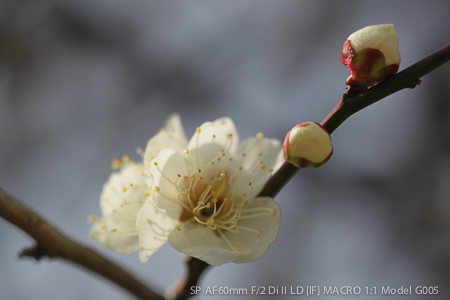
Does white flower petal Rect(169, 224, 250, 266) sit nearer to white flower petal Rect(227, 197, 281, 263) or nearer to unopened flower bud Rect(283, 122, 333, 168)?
white flower petal Rect(227, 197, 281, 263)

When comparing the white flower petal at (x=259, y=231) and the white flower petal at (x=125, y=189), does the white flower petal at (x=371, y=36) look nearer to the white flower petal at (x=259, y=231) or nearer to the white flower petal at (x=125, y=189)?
the white flower petal at (x=259, y=231)

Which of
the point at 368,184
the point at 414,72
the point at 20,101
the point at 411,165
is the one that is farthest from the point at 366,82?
the point at 20,101

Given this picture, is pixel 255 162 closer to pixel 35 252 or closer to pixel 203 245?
pixel 203 245

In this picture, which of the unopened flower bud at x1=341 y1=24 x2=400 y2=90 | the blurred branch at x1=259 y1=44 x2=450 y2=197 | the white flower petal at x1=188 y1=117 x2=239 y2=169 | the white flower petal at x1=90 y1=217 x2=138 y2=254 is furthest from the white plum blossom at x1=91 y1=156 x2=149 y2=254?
the unopened flower bud at x1=341 y1=24 x2=400 y2=90

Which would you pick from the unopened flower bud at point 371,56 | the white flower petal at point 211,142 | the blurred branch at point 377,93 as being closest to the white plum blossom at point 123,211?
the white flower petal at point 211,142

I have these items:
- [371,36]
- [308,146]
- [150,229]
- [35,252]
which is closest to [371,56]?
[371,36]

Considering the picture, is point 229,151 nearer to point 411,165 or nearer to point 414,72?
point 414,72
